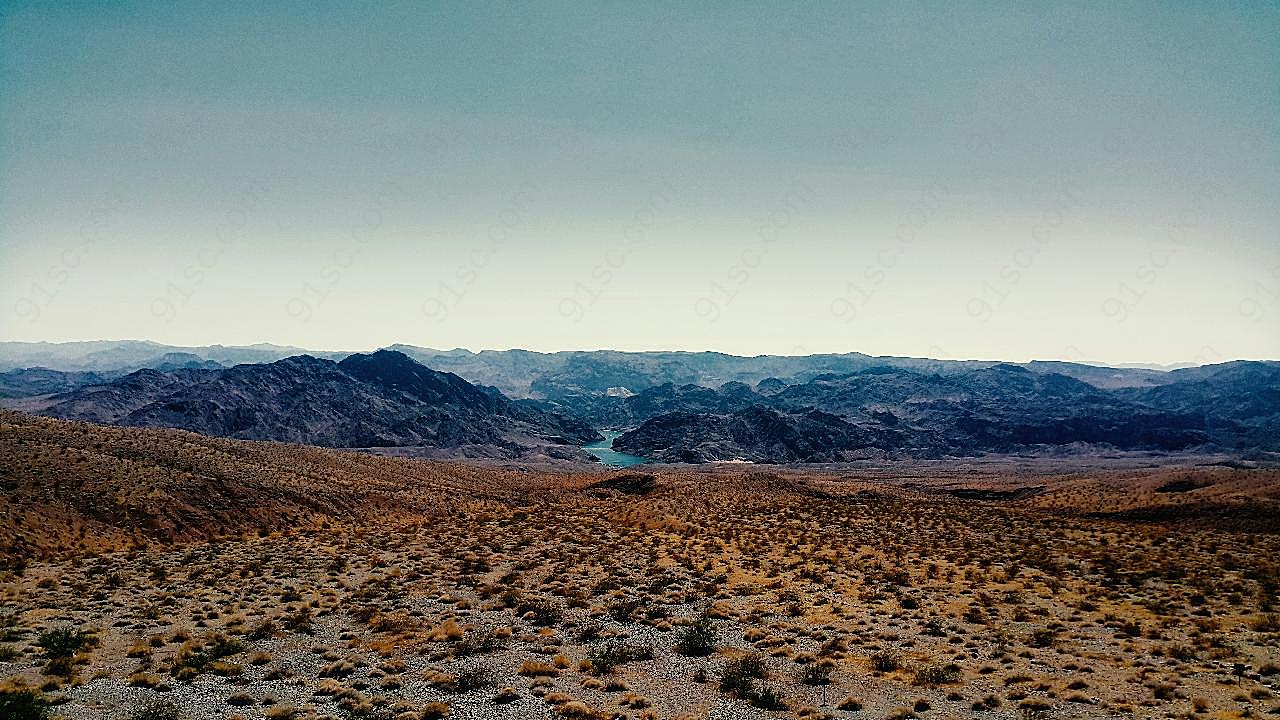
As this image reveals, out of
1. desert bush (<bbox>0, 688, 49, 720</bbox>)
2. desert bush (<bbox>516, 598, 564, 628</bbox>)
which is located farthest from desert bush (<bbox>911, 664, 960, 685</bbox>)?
desert bush (<bbox>0, 688, 49, 720</bbox>)

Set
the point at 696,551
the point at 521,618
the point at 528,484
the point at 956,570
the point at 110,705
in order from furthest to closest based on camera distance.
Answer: the point at 528,484 → the point at 696,551 → the point at 956,570 → the point at 521,618 → the point at 110,705

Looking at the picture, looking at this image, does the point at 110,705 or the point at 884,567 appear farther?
the point at 884,567

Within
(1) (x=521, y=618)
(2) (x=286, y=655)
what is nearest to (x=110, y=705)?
(2) (x=286, y=655)

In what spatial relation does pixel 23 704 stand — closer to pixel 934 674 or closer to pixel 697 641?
pixel 697 641


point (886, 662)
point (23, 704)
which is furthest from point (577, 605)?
point (23, 704)

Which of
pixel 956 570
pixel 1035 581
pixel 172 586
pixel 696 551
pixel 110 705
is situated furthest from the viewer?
pixel 696 551

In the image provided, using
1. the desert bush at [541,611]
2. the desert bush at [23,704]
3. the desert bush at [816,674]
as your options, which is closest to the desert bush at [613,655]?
the desert bush at [541,611]

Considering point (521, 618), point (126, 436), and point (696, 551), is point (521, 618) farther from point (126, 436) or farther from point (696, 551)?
point (126, 436)

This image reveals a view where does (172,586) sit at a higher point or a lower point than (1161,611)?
lower
